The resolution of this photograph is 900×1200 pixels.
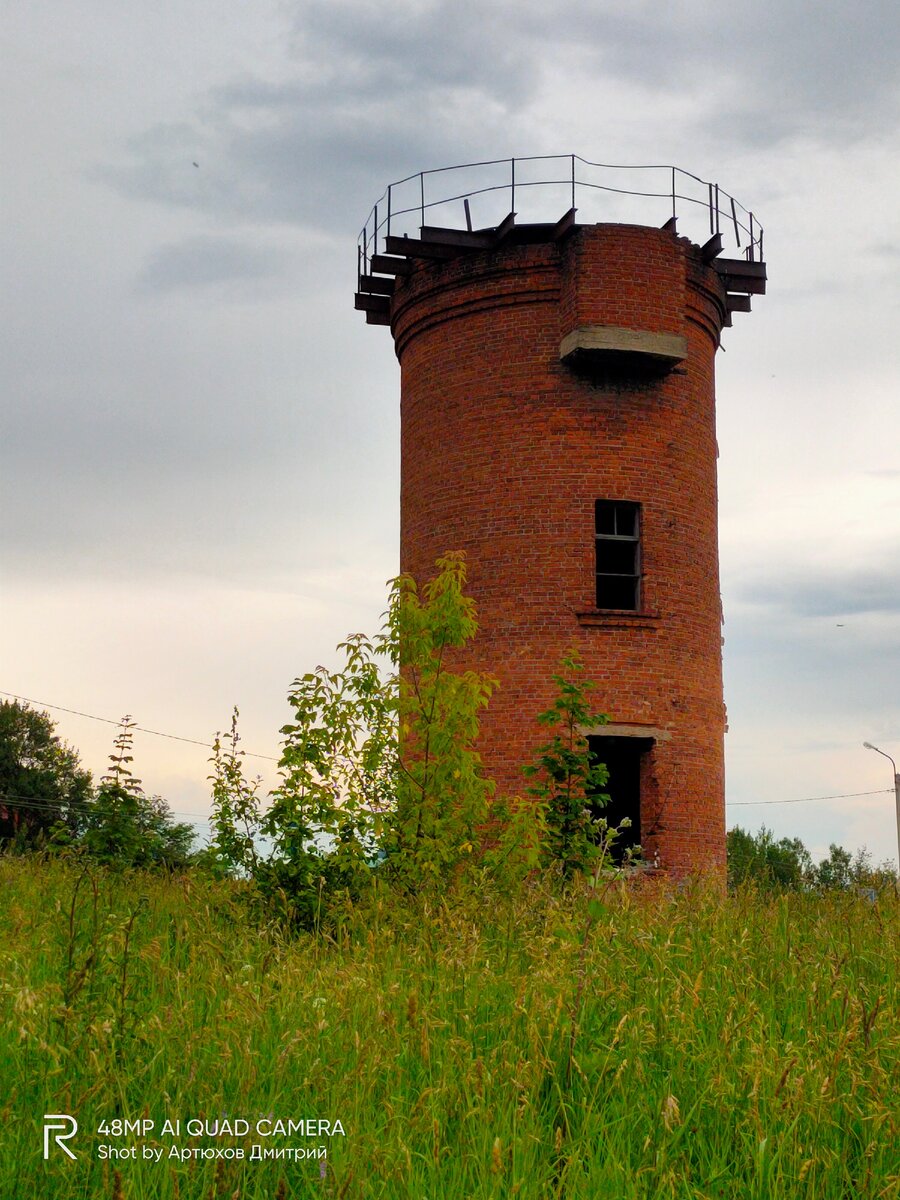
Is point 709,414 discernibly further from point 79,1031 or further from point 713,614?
point 79,1031

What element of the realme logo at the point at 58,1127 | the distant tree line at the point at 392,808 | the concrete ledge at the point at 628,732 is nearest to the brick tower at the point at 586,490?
the concrete ledge at the point at 628,732

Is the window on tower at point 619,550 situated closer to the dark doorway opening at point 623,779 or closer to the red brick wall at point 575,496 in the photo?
the red brick wall at point 575,496

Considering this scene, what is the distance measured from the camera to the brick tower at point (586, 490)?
15.8m

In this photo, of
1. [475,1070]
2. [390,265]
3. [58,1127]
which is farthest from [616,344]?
[58,1127]

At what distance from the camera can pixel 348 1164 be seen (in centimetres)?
370

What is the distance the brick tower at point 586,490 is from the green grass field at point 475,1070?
9790mm

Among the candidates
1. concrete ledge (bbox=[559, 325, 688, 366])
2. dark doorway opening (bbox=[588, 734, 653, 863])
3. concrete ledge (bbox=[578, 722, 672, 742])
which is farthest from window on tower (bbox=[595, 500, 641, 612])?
concrete ledge (bbox=[559, 325, 688, 366])

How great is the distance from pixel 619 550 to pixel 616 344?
288 centimetres

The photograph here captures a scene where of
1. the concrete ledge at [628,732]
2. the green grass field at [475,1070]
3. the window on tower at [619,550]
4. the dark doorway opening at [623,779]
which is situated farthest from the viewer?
the window on tower at [619,550]

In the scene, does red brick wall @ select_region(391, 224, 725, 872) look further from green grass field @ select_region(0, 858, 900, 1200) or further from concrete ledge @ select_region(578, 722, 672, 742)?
green grass field @ select_region(0, 858, 900, 1200)

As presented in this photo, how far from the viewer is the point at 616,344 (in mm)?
15906

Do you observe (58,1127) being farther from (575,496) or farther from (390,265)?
(390,265)

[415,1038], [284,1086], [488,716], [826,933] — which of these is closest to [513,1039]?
[415,1038]

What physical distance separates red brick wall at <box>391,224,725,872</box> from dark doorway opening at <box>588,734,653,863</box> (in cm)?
35
